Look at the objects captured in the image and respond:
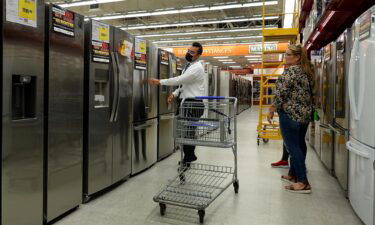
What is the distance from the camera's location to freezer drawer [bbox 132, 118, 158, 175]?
3.87 meters

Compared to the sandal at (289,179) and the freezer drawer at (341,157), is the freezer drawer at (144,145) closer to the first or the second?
the sandal at (289,179)

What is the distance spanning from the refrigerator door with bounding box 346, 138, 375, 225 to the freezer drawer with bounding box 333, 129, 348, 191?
34 cm

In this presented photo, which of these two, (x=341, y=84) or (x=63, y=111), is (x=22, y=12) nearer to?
(x=63, y=111)

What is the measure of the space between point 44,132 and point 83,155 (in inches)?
25.2

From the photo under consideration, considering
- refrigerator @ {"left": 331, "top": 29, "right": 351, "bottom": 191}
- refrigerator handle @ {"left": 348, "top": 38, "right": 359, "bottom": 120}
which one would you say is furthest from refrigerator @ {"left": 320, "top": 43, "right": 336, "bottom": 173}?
refrigerator handle @ {"left": 348, "top": 38, "right": 359, "bottom": 120}

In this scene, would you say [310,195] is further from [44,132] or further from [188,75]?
[44,132]

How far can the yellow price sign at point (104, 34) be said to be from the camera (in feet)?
9.95

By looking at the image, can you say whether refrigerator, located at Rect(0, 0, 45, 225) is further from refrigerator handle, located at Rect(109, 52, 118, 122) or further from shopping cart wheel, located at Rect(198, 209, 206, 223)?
shopping cart wheel, located at Rect(198, 209, 206, 223)

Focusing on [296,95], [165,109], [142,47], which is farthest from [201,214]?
[165,109]

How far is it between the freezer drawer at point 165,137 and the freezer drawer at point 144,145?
178mm

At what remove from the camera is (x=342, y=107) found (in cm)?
326

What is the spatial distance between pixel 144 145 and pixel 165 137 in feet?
2.76

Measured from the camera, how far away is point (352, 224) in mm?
2596

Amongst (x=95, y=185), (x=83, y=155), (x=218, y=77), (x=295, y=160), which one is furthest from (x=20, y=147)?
(x=218, y=77)
